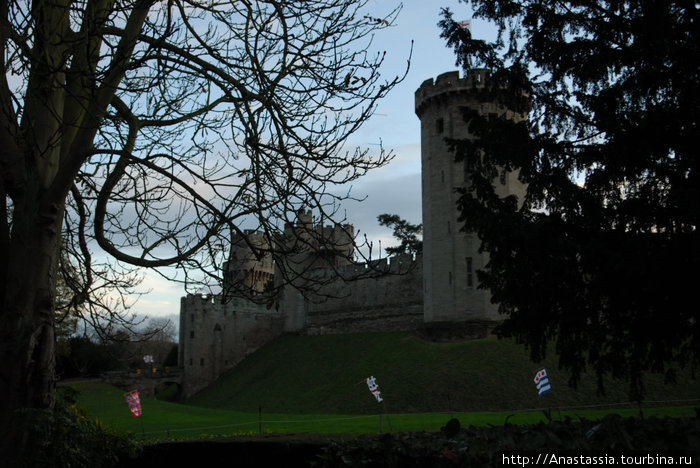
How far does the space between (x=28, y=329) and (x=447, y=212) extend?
3175cm

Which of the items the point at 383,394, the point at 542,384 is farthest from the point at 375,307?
the point at 542,384

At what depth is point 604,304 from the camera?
11.1 m

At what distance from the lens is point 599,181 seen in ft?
34.8

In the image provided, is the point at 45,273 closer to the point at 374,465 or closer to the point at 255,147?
the point at 255,147

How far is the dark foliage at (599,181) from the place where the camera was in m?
9.62

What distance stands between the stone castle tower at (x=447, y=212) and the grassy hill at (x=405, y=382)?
7.32 feet

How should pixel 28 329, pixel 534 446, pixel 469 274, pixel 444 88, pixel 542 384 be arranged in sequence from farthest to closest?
pixel 444 88, pixel 469 274, pixel 542 384, pixel 28 329, pixel 534 446

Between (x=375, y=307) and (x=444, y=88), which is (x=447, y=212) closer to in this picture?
(x=444, y=88)

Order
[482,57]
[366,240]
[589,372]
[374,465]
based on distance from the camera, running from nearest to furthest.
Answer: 1. [374,465]
2. [366,240]
3. [482,57]
4. [589,372]

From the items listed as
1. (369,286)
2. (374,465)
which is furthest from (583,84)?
(369,286)

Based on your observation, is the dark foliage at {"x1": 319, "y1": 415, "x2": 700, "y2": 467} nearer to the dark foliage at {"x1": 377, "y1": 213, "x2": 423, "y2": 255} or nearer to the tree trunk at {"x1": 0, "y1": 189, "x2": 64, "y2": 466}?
the tree trunk at {"x1": 0, "y1": 189, "x2": 64, "y2": 466}

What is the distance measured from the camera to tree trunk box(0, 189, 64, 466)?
5.60m

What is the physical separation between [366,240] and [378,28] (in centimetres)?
250

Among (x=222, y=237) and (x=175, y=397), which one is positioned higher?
(x=222, y=237)
